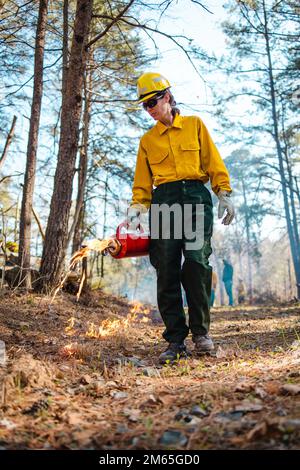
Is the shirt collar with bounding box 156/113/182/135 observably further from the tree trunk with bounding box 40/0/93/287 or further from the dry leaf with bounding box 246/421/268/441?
the tree trunk with bounding box 40/0/93/287

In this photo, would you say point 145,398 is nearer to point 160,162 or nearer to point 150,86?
point 160,162

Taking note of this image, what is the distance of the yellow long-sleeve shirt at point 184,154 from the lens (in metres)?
3.82

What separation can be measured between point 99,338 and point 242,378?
2.37 m

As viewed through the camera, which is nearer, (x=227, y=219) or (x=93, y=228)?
(x=227, y=219)

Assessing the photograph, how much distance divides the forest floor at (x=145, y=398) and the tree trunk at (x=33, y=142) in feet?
11.9

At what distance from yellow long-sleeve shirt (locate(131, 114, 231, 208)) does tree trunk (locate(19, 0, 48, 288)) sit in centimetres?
428

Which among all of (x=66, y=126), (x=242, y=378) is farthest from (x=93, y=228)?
(x=242, y=378)

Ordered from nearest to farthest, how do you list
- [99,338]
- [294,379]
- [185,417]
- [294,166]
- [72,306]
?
[185,417] < [294,379] < [99,338] < [72,306] < [294,166]

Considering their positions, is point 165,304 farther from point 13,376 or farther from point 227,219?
point 13,376

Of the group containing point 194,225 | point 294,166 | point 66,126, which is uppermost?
point 294,166

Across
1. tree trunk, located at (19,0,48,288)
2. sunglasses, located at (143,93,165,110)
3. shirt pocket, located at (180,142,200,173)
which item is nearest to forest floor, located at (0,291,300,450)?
shirt pocket, located at (180,142,200,173)

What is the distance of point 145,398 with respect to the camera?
229 centimetres

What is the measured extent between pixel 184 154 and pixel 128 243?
0.92 metres

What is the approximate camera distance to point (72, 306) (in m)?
6.57
